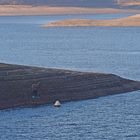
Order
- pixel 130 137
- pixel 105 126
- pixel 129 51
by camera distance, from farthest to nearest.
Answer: pixel 129 51 < pixel 105 126 < pixel 130 137

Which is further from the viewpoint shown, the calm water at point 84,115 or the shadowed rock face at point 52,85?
the shadowed rock face at point 52,85

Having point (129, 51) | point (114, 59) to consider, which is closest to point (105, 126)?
point (114, 59)

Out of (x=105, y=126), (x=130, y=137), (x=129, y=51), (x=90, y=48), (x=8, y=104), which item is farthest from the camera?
(x=90, y=48)

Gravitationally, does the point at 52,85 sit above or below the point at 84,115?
below

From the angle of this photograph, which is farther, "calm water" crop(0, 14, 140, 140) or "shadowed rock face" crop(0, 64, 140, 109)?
"shadowed rock face" crop(0, 64, 140, 109)

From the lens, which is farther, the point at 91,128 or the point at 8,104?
the point at 8,104

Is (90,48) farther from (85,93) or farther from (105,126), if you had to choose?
(105,126)

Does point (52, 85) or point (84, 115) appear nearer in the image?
point (84, 115)

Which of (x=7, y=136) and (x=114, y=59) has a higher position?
(x=7, y=136)
